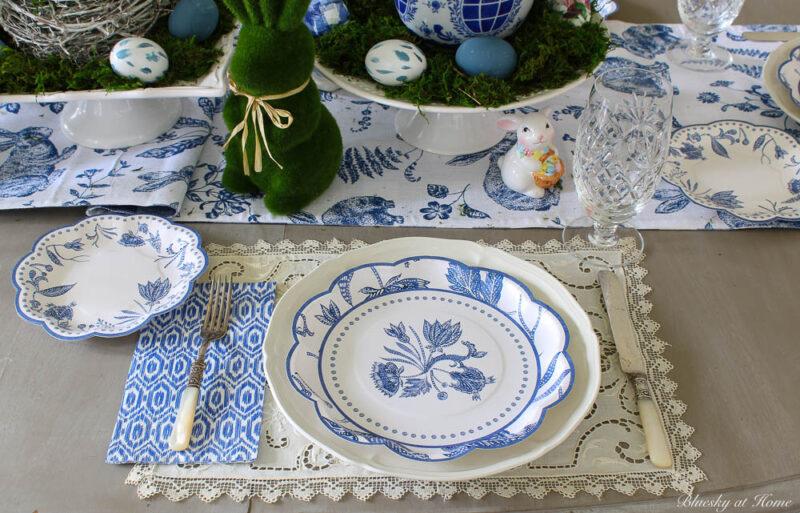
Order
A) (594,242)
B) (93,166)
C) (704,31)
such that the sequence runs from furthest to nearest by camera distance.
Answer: (704,31), (93,166), (594,242)

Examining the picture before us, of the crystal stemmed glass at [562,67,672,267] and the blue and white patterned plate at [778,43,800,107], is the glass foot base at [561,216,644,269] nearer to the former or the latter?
the crystal stemmed glass at [562,67,672,267]

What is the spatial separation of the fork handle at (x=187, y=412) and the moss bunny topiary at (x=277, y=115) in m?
0.28

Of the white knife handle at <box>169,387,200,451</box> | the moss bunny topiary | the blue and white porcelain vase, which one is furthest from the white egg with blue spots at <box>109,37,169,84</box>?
the white knife handle at <box>169,387,200,451</box>

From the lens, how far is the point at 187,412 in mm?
607

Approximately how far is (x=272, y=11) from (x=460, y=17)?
30 centimetres

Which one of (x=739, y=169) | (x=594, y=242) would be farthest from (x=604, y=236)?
(x=739, y=169)

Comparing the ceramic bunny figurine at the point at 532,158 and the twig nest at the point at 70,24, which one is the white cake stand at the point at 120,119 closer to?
the twig nest at the point at 70,24

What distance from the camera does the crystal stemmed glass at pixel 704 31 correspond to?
1.06m

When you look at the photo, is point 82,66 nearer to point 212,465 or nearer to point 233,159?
point 233,159

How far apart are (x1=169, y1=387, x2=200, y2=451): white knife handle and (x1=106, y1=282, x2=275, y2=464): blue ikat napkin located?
1cm

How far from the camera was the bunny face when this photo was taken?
84 centimetres

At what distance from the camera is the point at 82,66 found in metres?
0.88

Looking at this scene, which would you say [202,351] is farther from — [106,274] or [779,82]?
[779,82]

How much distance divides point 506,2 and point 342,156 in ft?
1.05
